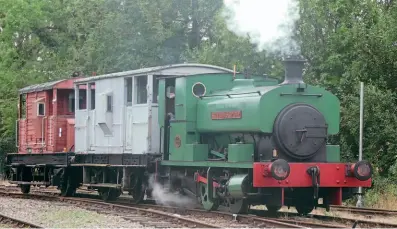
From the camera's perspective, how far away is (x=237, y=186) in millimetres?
12984

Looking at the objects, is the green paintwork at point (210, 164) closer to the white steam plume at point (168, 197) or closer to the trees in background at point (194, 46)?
the white steam plume at point (168, 197)

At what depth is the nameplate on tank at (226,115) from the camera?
13.8m

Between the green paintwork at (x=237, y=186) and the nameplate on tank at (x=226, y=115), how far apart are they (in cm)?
124

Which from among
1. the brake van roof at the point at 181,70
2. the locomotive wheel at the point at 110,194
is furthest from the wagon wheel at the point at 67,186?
the brake van roof at the point at 181,70

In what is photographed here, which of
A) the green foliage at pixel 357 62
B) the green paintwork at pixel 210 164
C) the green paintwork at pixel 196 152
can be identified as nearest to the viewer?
the green paintwork at pixel 210 164

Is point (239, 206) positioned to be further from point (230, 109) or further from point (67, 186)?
point (67, 186)

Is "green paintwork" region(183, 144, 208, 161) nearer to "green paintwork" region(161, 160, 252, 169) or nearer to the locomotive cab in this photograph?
the locomotive cab

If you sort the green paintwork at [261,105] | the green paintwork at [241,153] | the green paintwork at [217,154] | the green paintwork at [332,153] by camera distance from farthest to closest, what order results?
the green paintwork at [217,154], the green paintwork at [332,153], the green paintwork at [241,153], the green paintwork at [261,105]

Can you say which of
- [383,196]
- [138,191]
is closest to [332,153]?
[383,196]

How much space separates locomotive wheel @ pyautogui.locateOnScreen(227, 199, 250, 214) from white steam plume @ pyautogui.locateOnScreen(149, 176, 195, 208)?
6.74 ft

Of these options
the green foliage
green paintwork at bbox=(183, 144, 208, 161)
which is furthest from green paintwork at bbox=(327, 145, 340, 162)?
the green foliage

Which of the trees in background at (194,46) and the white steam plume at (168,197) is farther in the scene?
the trees in background at (194,46)

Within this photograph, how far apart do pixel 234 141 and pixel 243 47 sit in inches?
405

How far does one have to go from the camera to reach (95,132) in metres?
18.7
